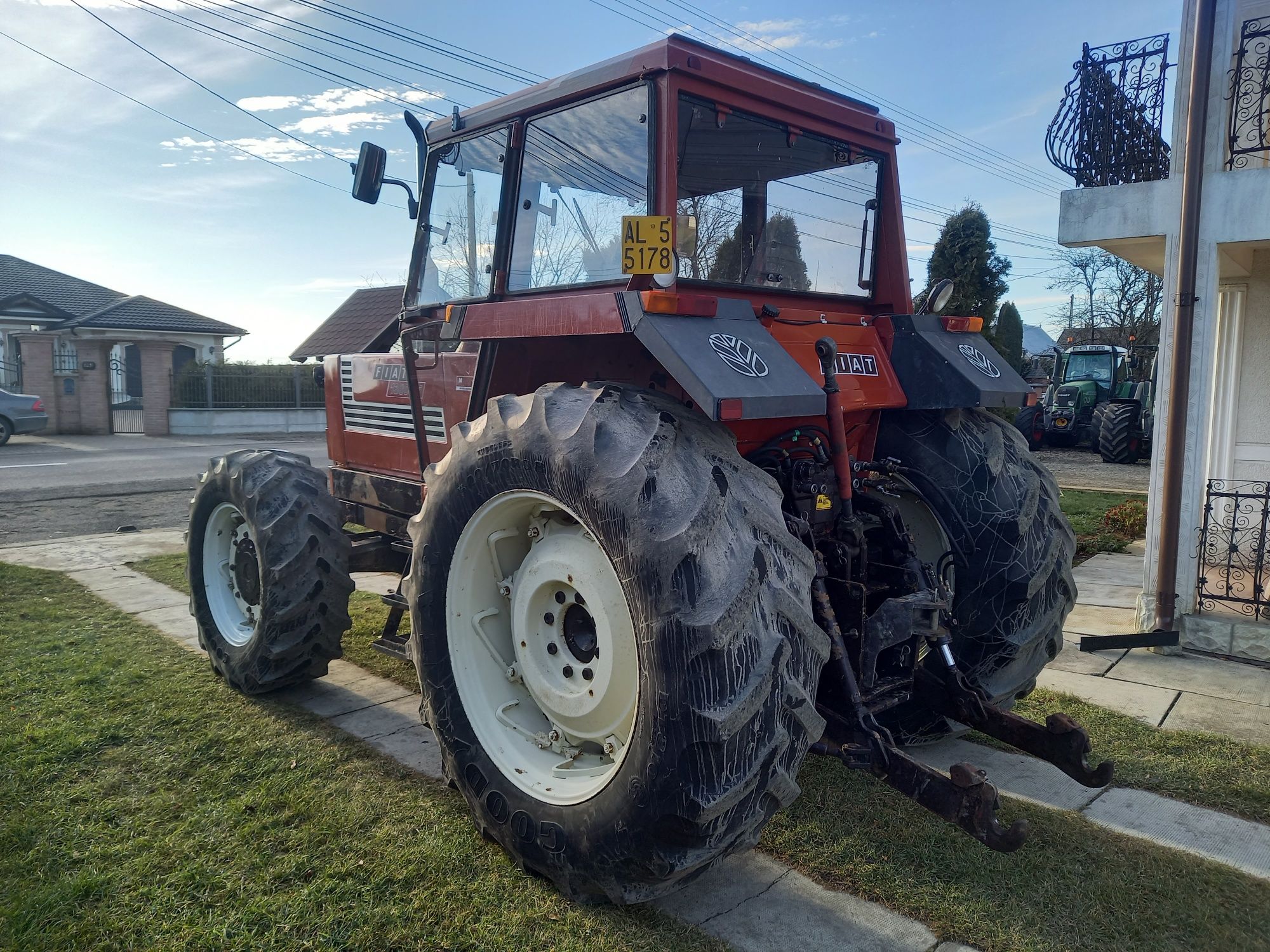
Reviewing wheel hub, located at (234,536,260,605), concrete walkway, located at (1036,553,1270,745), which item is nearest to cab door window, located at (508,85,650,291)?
wheel hub, located at (234,536,260,605)

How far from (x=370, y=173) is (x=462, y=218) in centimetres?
48

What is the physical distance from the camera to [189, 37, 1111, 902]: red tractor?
2.31 metres

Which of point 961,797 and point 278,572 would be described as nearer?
point 961,797

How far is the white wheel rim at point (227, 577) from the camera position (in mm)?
4469

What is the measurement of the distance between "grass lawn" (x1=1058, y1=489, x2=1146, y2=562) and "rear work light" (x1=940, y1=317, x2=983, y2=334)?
10.3 ft

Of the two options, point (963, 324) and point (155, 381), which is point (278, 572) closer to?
point (963, 324)

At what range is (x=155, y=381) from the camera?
933 inches

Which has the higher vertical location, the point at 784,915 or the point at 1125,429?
the point at 1125,429

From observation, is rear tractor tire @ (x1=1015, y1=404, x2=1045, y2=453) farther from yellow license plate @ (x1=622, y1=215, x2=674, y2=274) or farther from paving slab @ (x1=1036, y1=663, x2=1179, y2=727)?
yellow license plate @ (x1=622, y1=215, x2=674, y2=274)

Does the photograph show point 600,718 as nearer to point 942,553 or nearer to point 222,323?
→ point 942,553

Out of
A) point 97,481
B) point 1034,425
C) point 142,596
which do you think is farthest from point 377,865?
point 1034,425

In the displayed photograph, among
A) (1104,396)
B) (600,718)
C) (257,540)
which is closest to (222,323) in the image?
(1104,396)

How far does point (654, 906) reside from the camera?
267 cm

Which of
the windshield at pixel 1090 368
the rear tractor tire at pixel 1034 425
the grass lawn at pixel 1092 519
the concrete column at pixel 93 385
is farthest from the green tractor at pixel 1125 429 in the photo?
the concrete column at pixel 93 385
